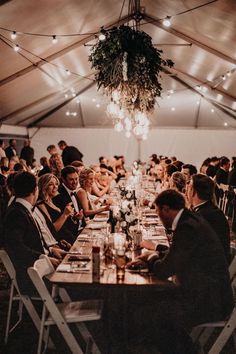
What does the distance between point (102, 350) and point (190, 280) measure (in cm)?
79

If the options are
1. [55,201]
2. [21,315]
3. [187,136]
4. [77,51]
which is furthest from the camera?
[187,136]

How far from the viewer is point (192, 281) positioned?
3059 mm

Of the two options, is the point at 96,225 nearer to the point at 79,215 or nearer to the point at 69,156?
the point at 79,215

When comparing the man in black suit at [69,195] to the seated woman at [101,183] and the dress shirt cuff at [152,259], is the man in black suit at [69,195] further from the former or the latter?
the seated woman at [101,183]

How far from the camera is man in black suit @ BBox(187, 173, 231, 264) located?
157 inches

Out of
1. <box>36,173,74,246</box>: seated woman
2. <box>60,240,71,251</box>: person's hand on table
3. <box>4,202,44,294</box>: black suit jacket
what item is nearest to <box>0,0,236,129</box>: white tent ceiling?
<box>36,173,74,246</box>: seated woman

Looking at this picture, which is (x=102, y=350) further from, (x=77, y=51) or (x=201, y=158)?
(x=201, y=158)

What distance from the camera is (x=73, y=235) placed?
18.4 feet

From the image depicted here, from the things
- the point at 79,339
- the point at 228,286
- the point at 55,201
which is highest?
the point at 55,201

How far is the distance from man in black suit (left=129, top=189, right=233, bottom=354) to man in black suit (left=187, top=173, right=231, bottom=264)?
821 mm

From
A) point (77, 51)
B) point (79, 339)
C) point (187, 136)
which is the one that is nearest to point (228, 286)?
point (79, 339)

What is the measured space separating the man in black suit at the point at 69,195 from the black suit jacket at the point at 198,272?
246 centimetres

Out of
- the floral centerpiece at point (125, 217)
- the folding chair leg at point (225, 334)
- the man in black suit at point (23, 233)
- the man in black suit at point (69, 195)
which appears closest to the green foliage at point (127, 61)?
the man in black suit at point (69, 195)

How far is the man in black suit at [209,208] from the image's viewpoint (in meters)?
4.00
